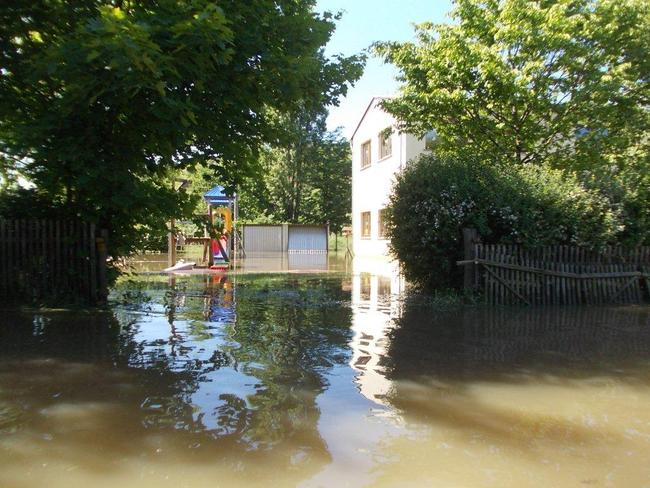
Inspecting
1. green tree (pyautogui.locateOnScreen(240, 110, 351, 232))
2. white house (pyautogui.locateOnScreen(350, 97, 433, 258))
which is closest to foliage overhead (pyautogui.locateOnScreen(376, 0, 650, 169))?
white house (pyautogui.locateOnScreen(350, 97, 433, 258))

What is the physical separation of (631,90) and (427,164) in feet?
21.4

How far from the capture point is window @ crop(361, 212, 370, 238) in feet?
96.0

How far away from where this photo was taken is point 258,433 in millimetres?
3994

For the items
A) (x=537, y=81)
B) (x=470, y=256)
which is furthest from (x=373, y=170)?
(x=470, y=256)

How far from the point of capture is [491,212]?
10617mm

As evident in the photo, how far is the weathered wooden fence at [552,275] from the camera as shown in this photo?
1029 centimetres

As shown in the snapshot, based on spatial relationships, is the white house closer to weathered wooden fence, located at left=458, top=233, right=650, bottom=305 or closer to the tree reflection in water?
weathered wooden fence, located at left=458, top=233, right=650, bottom=305

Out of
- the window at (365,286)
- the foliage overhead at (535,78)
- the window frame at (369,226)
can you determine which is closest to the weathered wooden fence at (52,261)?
the window at (365,286)

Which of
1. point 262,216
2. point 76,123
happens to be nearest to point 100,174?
point 76,123

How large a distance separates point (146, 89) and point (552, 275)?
783 centimetres

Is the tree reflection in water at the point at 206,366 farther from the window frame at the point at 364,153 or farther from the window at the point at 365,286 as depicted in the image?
the window frame at the point at 364,153

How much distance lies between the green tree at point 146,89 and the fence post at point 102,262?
65 centimetres

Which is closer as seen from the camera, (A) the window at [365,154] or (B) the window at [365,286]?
(B) the window at [365,286]

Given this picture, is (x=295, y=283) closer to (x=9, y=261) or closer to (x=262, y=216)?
(x=9, y=261)
